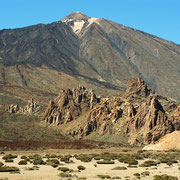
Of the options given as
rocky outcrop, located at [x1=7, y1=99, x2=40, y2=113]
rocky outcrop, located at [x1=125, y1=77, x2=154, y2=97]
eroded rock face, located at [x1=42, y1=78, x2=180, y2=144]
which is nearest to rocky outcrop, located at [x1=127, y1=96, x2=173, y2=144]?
eroded rock face, located at [x1=42, y1=78, x2=180, y2=144]

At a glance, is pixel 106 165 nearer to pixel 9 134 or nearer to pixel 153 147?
pixel 153 147

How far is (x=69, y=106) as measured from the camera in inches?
4542

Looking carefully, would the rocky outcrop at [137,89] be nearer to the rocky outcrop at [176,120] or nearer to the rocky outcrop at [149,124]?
the rocky outcrop at [149,124]

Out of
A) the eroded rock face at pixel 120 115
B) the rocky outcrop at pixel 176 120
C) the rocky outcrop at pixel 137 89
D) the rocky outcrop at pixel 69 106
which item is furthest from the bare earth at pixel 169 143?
the rocky outcrop at pixel 69 106

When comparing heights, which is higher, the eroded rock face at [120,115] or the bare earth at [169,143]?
the eroded rock face at [120,115]

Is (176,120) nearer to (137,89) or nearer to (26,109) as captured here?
(137,89)

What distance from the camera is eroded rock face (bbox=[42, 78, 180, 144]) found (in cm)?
8262

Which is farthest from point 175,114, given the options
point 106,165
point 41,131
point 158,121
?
point 106,165

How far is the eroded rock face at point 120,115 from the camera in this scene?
271ft

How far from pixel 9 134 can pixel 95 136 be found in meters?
24.6

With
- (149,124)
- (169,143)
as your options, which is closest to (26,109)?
(149,124)

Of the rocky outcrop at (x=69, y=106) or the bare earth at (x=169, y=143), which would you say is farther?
the rocky outcrop at (x=69, y=106)

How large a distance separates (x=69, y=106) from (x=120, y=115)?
2588 centimetres

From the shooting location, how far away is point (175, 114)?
85.0 m
